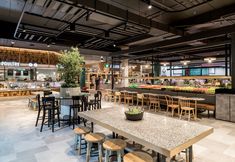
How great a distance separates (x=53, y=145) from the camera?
3.78 m

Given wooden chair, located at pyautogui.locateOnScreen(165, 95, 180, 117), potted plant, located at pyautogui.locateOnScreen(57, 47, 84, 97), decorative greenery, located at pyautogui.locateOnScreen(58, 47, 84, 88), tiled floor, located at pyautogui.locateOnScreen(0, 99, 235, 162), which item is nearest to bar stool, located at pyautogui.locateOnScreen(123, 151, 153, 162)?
tiled floor, located at pyautogui.locateOnScreen(0, 99, 235, 162)

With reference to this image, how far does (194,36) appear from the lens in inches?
250

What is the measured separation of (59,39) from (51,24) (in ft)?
5.82

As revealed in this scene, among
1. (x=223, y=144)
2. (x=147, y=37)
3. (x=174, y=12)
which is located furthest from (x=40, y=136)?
(x=147, y=37)

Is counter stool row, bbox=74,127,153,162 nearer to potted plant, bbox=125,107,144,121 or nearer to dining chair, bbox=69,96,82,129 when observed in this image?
potted plant, bbox=125,107,144,121

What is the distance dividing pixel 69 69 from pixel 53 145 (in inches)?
108

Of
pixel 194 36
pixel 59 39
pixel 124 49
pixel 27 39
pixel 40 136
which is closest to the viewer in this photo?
pixel 40 136

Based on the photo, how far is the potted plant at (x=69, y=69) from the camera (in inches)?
220

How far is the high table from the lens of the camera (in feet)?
5.44

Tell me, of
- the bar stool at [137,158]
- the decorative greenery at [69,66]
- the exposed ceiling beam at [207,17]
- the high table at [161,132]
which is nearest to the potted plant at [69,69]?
the decorative greenery at [69,66]

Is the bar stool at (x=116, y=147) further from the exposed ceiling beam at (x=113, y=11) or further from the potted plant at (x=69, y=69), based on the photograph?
the potted plant at (x=69, y=69)

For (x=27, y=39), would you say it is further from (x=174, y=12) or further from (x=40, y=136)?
(x=174, y=12)

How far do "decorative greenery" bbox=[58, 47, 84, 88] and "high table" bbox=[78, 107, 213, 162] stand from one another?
3272mm

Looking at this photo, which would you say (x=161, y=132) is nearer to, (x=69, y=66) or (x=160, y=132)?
(x=160, y=132)
